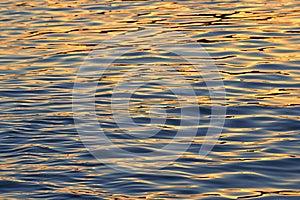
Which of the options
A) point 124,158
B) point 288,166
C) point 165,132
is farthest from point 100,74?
point 288,166

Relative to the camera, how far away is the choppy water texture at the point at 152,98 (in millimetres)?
7621

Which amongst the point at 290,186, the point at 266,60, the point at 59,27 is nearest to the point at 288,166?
the point at 290,186

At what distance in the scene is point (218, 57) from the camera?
11953mm

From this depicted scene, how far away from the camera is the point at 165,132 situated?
9.12m

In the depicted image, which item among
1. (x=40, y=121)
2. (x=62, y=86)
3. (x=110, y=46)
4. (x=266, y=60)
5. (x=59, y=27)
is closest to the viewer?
(x=40, y=121)

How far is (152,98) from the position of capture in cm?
1040

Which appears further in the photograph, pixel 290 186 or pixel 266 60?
pixel 266 60

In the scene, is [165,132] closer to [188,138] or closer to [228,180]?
[188,138]

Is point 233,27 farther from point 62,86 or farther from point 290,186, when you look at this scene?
point 290,186

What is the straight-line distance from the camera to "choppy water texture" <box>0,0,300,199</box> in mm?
7621

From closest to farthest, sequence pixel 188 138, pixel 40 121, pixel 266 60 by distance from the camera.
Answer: pixel 188 138, pixel 40 121, pixel 266 60

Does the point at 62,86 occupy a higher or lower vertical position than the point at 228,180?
higher

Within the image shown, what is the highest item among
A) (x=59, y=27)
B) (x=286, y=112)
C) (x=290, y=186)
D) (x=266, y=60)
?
(x=59, y=27)

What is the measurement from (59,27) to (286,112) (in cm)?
595
